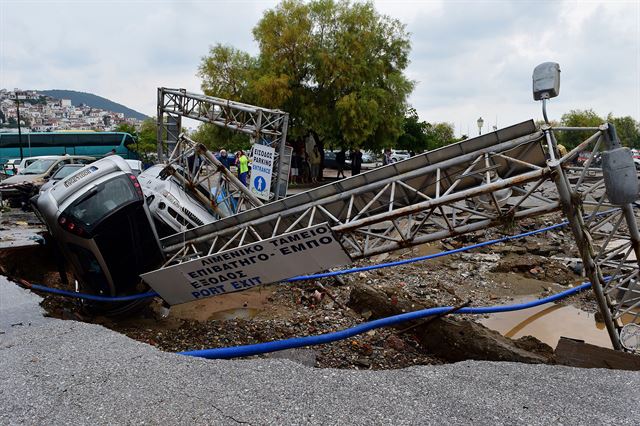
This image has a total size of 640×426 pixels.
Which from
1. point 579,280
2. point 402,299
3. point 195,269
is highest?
point 195,269

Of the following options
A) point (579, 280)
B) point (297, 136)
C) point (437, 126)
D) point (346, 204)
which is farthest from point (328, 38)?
point (437, 126)

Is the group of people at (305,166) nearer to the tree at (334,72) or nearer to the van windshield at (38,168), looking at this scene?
the tree at (334,72)

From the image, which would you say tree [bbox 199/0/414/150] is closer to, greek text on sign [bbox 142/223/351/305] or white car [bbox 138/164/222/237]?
white car [bbox 138/164/222/237]

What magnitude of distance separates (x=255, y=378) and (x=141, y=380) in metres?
0.96

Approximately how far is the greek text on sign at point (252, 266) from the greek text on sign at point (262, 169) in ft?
25.4

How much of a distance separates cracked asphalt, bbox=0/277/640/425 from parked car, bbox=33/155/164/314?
7.03 ft

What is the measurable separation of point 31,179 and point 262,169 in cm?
932

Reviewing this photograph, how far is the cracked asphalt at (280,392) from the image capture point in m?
3.49

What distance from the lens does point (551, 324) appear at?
787 centimetres

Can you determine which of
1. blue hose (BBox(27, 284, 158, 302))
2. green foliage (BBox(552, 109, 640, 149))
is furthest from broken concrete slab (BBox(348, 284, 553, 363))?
green foliage (BBox(552, 109, 640, 149))

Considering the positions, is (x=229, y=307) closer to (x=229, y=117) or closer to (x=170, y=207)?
(x=170, y=207)

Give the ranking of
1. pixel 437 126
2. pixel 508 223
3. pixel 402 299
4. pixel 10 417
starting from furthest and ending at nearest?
1. pixel 437 126
2. pixel 402 299
3. pixel 508 223
4. pixel 10 417

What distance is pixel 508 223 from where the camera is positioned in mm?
5055

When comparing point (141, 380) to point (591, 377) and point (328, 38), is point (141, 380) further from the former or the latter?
point (328, 38)
